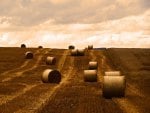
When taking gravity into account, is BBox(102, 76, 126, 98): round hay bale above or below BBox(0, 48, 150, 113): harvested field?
above

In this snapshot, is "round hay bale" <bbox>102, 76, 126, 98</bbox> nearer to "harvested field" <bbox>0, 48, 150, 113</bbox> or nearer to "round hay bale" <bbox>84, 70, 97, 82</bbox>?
"harvested field" <bbox>0, 48, 150, 113</bbox>

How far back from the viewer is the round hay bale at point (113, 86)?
2286 cm

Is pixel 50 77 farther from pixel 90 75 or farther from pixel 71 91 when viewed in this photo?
pixel 71 91

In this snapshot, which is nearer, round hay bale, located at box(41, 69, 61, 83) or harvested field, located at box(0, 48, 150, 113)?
harvested field, located at box(0, 48, 150, 113)

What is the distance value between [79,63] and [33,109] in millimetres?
34196

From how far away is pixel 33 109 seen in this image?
19.2 m

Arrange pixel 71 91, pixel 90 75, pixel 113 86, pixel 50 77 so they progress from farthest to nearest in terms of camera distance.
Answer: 1. pixel 90 75
2. pixel 50 77
3. pixel 71 91
4. pixel 113 86

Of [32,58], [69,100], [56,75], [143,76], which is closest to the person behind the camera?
[69,100]

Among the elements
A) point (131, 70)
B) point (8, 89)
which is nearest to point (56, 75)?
point (8, 89)

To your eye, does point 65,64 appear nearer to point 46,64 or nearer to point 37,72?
point 46,64

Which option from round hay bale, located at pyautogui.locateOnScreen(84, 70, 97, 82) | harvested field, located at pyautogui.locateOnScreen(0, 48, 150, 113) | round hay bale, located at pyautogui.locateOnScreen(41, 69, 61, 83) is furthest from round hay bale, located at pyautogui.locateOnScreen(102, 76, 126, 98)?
round hay bale, located at pyautogui.locateOnScreen(84, 70, 97, 82)

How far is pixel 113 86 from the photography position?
22922 mm

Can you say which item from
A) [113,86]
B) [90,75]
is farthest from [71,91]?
[90,75]

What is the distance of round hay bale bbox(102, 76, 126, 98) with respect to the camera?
75.0 feet
